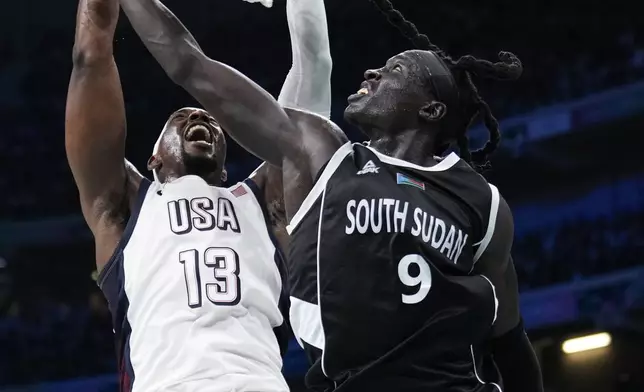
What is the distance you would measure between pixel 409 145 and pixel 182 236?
0.80m

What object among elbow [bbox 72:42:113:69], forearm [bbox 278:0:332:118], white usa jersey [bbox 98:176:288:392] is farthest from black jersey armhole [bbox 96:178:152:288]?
forearm [bbox 278:0:332:118]

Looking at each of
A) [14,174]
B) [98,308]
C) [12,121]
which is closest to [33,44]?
[12,121]

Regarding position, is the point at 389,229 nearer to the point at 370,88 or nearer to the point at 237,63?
the point at 370,88

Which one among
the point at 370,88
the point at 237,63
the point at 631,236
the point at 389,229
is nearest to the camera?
the point at 389,229

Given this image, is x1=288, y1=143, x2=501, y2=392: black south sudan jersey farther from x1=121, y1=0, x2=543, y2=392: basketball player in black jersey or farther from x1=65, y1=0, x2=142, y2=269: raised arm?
x1=65, y1=0, x2=142, y2=269: raised arm

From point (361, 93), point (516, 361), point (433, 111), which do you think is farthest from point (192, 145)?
point (516, 361)

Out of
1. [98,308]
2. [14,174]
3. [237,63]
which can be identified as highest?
[237,63]

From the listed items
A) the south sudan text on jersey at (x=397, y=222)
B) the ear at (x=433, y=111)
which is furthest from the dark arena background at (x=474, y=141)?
the south sudan text on jersey at (x=397, y=222)

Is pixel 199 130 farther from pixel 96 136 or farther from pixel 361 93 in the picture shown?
pixel 361 93

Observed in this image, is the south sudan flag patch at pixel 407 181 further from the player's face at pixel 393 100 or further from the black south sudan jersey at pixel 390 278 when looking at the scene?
the player's face at pixel 393 100

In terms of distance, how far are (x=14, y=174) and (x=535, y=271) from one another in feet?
15.6

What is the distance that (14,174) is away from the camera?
8891 mm

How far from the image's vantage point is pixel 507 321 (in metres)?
2.00

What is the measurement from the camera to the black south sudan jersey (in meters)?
1.79
